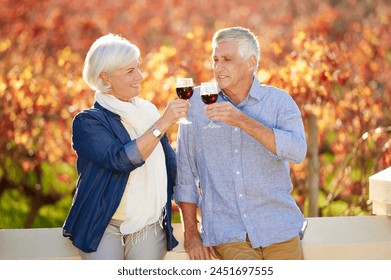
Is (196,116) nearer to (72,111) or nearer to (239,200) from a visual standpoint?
(239,200)

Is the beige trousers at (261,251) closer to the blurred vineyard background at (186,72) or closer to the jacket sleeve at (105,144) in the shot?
the jacket sleeve at (105,144)

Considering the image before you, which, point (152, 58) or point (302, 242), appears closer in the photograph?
point (302, 242)

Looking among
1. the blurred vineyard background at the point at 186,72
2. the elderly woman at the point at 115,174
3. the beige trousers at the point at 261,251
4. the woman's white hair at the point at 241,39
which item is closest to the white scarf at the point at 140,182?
the elderly woman at the point at 115,174

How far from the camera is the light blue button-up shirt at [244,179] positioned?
3.38 m

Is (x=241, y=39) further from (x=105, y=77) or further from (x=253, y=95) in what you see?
(x=105, y=77)

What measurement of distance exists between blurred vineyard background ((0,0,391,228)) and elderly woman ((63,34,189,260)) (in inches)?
60.3

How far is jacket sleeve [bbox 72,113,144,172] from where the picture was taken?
3.23m

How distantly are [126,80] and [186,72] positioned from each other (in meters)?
1.77

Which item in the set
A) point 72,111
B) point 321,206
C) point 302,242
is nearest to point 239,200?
point 302,242

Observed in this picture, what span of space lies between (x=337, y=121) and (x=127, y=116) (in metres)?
2.40

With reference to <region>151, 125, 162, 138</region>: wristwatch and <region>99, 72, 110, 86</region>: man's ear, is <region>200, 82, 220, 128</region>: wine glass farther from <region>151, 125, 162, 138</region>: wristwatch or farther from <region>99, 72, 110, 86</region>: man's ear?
<region>99, 72, 110, 86</region>: man's ear

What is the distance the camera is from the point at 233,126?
3.41 m

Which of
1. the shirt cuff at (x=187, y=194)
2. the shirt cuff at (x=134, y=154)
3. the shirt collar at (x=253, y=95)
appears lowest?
the shirt cuff at (x=187, y=194)
